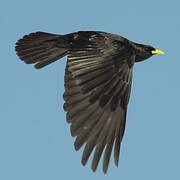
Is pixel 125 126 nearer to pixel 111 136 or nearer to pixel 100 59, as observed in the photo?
pixel 111 136

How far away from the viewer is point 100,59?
7379mm

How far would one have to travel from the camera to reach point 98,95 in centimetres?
713

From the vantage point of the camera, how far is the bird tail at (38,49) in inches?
347

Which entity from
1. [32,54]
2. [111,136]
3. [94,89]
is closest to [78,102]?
[94,89]

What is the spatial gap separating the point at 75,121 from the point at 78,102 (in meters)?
0.39

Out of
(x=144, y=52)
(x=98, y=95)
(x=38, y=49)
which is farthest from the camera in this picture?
(x=144, y=52)

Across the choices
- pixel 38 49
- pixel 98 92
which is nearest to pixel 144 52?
pixel 38 49

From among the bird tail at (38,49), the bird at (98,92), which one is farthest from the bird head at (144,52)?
the bird tail at (38,49)

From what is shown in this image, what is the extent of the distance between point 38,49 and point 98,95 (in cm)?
235

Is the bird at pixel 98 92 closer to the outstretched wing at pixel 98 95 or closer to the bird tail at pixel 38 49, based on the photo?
the outstretched wing at pixel 98 95

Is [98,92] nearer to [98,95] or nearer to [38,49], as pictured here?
[98,95]

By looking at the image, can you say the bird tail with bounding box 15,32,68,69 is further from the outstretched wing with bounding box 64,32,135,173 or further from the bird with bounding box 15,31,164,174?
the outstretched wing with bounding box 64,32,135,173

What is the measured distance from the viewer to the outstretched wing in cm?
686

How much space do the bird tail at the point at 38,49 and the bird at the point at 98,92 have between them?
0.89m
